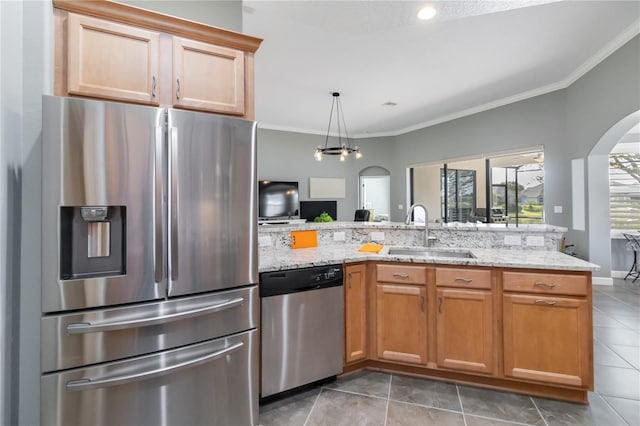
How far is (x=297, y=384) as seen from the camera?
207 centimetres

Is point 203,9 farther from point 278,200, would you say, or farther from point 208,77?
point 278,200

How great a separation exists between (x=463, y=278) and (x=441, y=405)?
0.84 metres

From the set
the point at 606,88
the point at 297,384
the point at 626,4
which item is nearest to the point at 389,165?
the point at 606,88

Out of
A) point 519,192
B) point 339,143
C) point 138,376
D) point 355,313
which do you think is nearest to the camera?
point 138,376

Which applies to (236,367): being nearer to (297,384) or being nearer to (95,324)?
(297,384)

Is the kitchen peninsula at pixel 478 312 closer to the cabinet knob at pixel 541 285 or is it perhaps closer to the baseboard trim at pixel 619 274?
the cabinet knob at pixel 541 285

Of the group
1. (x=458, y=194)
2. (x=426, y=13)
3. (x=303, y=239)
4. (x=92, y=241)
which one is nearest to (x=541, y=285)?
(x=303, y=239)

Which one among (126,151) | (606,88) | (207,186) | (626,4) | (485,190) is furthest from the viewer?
(485,190)

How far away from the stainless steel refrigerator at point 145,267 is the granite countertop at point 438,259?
0.49m

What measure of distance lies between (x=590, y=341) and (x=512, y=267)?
0.61 m

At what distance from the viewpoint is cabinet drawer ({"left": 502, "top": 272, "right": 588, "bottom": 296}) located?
6.36 feet

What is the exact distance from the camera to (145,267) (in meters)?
1.44

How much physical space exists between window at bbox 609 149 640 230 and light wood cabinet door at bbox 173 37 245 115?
6788mm

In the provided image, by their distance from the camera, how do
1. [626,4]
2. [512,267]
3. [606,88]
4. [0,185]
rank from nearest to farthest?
[0,185], [512,267], [626,4], [606,88]
